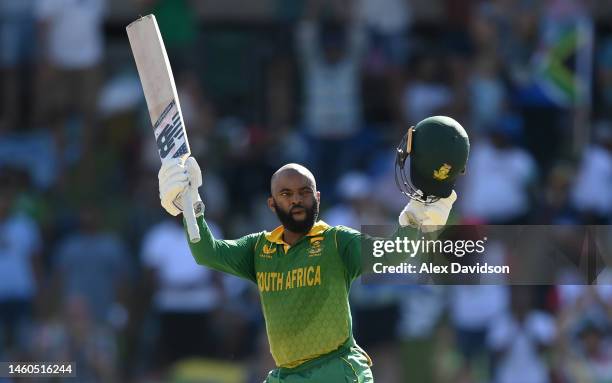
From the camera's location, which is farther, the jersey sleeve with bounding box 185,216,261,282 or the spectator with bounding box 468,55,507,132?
the spectator with bounding box 468,55,507,132

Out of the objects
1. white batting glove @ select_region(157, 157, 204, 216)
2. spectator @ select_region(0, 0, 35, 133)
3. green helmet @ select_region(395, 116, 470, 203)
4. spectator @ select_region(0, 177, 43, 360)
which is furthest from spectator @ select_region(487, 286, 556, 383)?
green helmet @ select_region(395, 116, 470, 203)

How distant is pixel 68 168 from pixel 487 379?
13.5 ft

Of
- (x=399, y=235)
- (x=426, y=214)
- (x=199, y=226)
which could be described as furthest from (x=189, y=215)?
(x=426, y=214)

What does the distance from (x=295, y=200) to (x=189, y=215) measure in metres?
0.48

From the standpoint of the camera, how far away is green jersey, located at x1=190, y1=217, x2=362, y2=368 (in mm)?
6656

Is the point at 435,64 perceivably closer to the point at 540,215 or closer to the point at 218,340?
the point at 540,215

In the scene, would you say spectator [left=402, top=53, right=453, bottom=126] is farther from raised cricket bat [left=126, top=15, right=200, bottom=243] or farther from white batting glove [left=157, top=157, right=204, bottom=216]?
white batting glove [left=157, top=157, right=204, bottom=216]

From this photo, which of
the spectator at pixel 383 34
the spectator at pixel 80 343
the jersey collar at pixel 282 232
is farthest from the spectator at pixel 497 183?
the jersey collar at pixel 282 232

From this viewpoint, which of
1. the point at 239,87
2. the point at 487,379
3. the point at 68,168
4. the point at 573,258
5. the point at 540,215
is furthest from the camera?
the point at 239,87

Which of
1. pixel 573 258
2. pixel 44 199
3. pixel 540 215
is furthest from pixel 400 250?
pixel 44 199

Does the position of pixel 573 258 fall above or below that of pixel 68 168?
below

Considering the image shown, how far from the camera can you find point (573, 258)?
7.83 m

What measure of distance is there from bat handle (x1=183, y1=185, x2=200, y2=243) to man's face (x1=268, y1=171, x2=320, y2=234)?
14.1 inches

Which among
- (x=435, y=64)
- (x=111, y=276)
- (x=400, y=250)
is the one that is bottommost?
(x=400, y=250)
